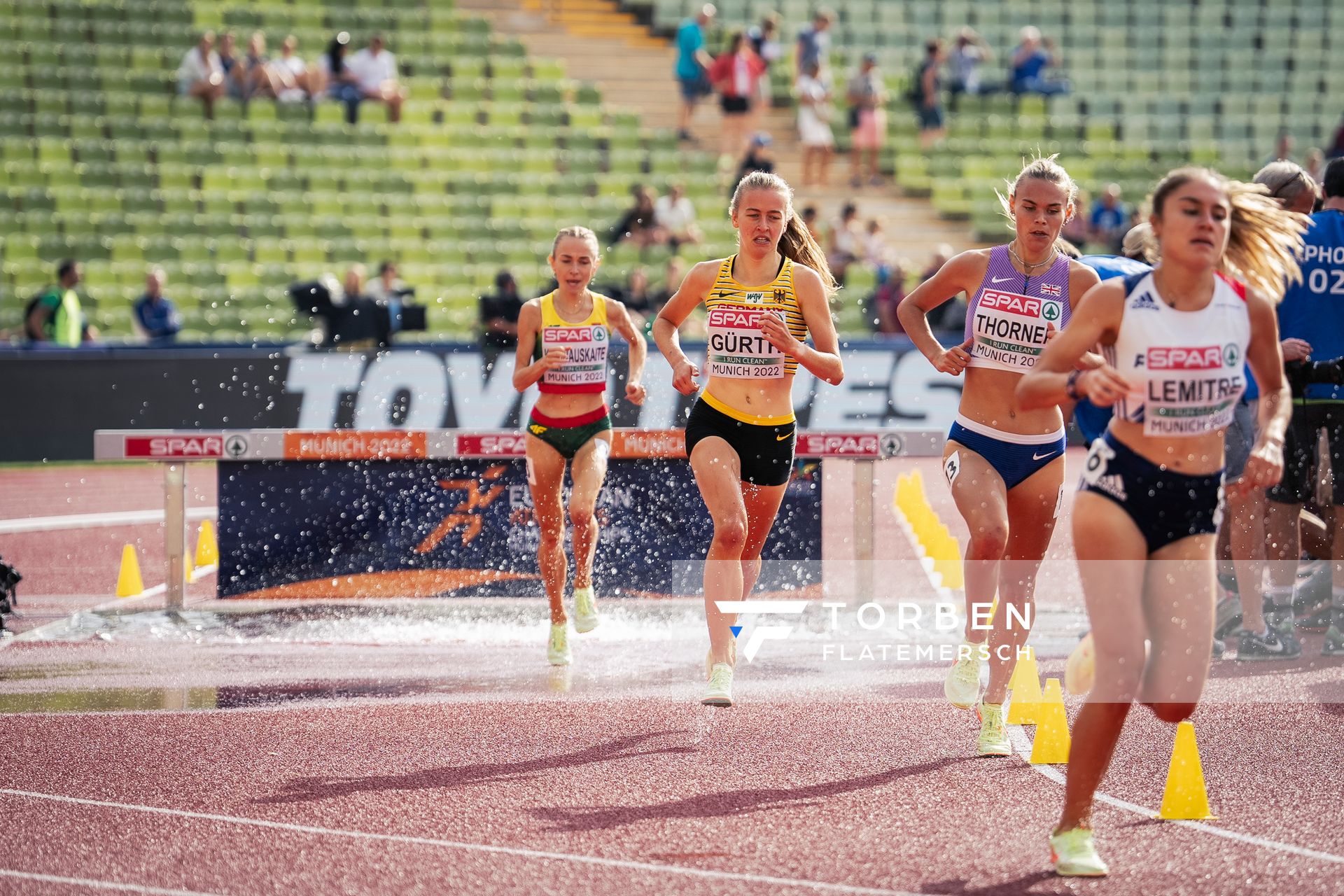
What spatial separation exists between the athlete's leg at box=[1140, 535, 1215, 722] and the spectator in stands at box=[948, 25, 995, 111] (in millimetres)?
22692

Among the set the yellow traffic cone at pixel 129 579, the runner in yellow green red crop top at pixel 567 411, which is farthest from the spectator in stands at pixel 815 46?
the runner in yellow green red crop top at pixel 567 411

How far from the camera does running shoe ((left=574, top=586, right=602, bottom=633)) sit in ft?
29.2

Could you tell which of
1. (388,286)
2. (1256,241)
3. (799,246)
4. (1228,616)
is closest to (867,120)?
(388,286)

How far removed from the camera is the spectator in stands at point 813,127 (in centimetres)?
2420

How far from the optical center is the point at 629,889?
16.1 feet

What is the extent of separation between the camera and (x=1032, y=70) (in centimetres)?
2709

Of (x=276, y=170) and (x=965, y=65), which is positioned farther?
(x=965, y=65)

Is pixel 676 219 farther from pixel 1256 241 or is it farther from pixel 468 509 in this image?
pixel 1256 241

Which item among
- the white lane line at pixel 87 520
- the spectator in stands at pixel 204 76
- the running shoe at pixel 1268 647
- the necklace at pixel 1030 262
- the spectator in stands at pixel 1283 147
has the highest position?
the spectator in stands at pixel 204 76

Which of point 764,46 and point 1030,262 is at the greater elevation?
point 764,46

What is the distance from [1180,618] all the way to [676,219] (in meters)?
17.1

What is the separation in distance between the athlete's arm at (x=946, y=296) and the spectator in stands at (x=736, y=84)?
17377mm

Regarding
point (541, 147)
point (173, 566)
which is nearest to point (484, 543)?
point (173, 566)

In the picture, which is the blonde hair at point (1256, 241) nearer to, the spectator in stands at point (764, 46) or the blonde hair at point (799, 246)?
the blonde hair at point (799, 246)
